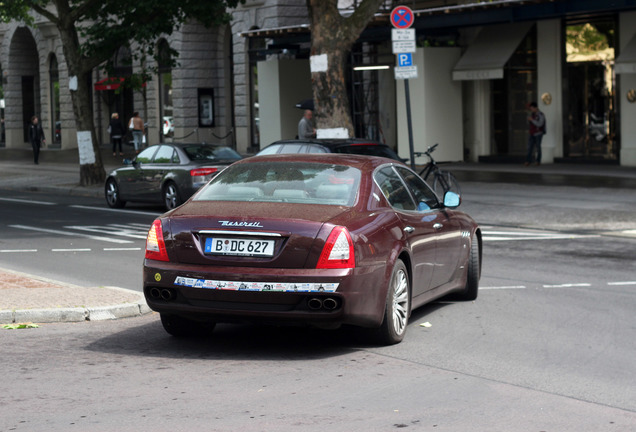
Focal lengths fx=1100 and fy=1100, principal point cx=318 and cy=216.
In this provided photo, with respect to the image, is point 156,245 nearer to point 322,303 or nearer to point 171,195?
point 322,303

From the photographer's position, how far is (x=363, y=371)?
7133mm

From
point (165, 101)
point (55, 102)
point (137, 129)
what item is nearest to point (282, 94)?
point (137, 129)

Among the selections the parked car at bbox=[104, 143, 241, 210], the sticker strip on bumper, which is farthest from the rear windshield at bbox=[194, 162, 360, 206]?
the parked car at bbox=[104, 143, 241, 210]

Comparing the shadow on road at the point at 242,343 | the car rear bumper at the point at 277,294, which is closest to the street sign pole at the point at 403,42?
the shadow on road at the point at 242,343

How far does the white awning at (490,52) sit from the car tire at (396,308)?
70.9ft

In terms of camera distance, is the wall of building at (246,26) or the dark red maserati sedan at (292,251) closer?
the dark red maserati sedan at (292,251)

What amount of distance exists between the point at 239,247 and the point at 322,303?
689 millimetres

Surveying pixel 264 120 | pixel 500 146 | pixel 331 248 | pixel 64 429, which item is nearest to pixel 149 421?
pixel 64 429

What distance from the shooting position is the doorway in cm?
2825

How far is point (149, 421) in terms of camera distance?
581 cm

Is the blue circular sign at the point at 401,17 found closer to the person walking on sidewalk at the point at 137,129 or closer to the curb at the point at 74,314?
the curb at the point at 74,314

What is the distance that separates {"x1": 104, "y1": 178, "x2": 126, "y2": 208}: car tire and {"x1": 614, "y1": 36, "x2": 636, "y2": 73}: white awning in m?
12.3

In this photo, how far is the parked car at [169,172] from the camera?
20.0 m

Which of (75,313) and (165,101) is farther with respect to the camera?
(165,101)
